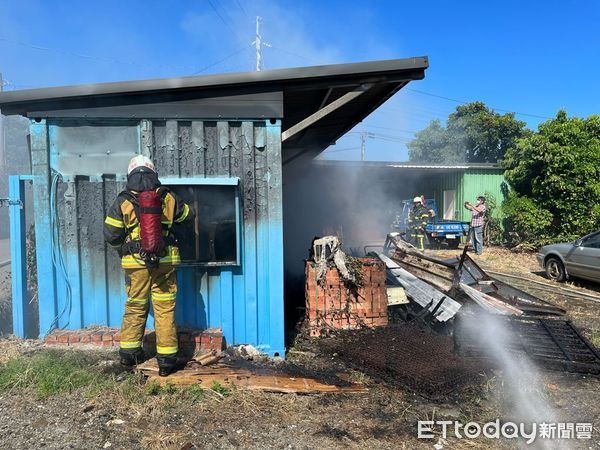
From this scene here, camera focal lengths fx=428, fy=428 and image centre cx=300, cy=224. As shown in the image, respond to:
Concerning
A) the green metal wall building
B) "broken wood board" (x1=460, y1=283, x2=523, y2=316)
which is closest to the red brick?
"broken wood board" (x1=460, y1=283, x2=523, y2=316)

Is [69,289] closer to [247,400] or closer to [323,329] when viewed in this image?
[247,400]

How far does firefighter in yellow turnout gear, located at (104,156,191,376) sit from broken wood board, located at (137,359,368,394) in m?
0.12

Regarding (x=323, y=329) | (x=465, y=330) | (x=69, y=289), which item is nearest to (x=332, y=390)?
(x=323, y=329)

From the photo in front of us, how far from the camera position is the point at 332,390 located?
383 centimetres

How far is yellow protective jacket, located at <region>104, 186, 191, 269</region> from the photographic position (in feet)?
12.7

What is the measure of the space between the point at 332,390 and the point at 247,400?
776 millimetres

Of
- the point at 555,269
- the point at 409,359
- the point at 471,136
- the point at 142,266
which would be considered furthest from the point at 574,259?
the point at 471,136

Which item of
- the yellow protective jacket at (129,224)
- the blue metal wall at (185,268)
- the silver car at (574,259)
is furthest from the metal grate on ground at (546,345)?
the silver car at (574,259)

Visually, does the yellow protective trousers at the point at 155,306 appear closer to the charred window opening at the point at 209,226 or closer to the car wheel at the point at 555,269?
the charred window opening at the point at 209,226

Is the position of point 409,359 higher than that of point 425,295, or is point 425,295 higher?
point 425,295

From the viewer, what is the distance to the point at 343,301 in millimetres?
5367

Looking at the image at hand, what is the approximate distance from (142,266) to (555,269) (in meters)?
9.44

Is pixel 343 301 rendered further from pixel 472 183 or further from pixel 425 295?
pixel 472 183

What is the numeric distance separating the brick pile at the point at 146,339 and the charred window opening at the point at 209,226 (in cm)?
75
